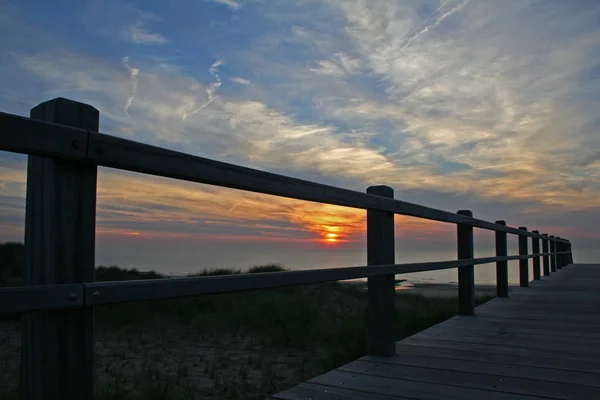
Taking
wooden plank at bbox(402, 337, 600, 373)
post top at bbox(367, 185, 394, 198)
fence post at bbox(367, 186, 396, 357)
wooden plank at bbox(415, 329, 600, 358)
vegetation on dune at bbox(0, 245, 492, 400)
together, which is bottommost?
vegetation on dune at bbox(0, 245, 492, 400)

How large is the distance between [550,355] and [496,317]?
1.88 metres

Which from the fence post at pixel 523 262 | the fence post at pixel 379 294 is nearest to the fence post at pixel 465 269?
the fence post at pixel 379 294

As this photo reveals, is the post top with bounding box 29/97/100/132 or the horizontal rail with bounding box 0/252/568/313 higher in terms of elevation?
the post top with bounding box 29/97/100/132

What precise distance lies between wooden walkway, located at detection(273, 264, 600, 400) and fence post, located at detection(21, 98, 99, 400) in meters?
1.19

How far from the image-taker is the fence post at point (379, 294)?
3287 mm

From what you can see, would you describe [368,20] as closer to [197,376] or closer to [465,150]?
[465,150]

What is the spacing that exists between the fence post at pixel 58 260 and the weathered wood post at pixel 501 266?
6375 millimetres

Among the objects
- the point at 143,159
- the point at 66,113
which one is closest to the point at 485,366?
the point at 143,159

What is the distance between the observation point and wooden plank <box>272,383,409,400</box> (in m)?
2.37

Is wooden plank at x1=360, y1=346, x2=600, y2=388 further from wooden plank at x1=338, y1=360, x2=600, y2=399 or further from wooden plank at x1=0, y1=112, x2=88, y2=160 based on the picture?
wooden plank at x1=0, y1=112, x2=88, y2=160

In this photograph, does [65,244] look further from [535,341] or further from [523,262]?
[523,262]

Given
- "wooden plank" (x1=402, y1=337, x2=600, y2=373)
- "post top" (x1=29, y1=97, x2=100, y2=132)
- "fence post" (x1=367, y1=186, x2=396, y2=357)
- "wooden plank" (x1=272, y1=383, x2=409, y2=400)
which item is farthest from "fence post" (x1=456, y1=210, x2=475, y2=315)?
"post top" (x1=29, y1=97, x2=100, y2=132)

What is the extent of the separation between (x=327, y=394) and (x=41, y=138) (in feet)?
5.85

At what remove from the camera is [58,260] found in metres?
1.43
